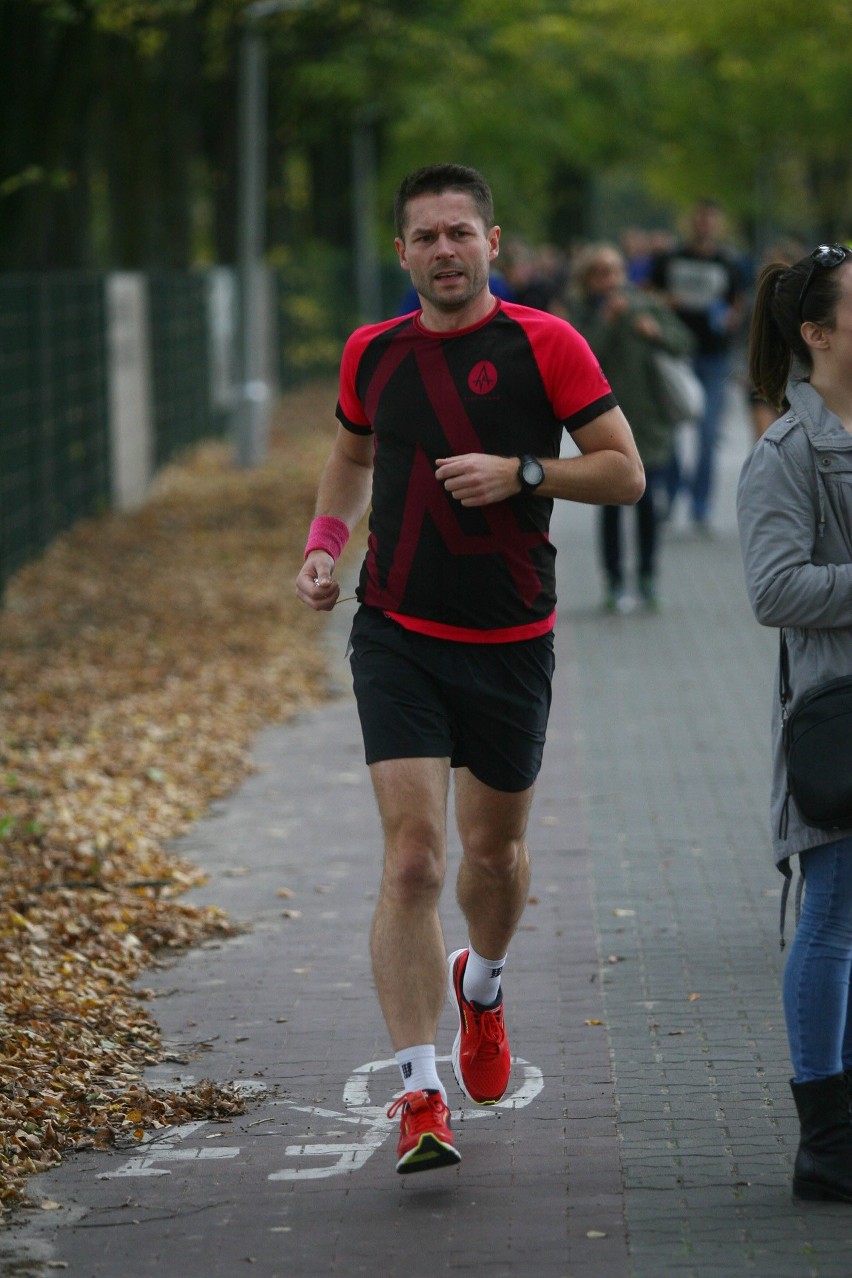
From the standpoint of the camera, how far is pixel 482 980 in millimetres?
4918

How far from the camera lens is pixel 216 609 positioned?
45.5 feet

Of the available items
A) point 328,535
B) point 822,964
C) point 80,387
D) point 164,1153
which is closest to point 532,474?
point 328,535

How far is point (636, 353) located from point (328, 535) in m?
8.05

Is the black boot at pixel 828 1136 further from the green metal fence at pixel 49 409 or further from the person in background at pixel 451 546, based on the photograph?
the green metal fence at pixel 49 409

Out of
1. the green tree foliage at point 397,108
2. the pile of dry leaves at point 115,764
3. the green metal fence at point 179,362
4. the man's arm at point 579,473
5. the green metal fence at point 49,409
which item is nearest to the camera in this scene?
the man's arm at point 579,473

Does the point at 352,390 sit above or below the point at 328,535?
above

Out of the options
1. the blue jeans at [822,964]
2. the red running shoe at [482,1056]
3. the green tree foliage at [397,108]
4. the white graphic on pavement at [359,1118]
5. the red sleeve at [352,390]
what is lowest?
the white graphic on pavement at [359,1118]

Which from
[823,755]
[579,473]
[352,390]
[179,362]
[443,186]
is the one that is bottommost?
[179,362]

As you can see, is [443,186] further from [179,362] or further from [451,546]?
[179,362]

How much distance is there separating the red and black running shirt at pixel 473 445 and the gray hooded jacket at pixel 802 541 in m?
0.51

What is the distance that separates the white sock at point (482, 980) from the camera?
4.92 meters

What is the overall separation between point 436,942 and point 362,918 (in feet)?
7.70

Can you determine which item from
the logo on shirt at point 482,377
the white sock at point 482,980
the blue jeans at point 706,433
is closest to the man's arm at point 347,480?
the logo on shirt at point 482,377

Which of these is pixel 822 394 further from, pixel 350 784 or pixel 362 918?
pixel 350 784
